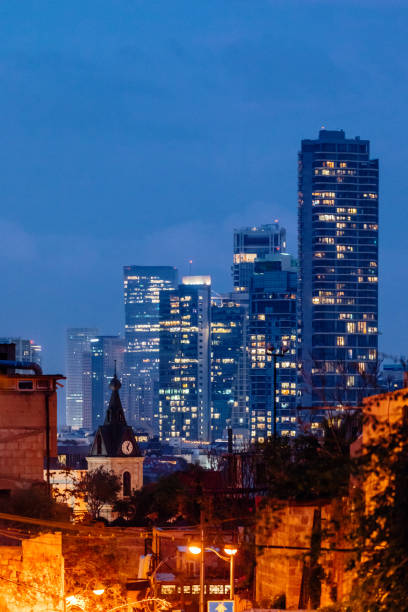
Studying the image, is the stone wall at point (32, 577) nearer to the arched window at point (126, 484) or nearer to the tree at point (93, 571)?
the tree at point (93, 571)

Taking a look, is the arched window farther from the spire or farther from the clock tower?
the spire

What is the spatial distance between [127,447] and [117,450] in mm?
961

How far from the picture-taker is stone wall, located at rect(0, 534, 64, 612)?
27.2 m

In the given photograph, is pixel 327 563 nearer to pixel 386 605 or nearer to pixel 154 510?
pixel 386 605

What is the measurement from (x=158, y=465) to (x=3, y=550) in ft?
545

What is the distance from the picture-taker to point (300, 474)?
17.0 m

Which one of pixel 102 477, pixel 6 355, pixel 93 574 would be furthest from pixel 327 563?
pixel 102 477

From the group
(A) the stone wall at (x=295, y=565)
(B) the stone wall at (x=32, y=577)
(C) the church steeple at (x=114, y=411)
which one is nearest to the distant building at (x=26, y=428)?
(B) the stone wall at (x=32, y=577)

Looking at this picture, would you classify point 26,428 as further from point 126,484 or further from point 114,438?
point 114,438

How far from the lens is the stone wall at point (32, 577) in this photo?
27.2 metres

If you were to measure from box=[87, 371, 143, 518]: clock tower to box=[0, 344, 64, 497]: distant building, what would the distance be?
69.9 meters

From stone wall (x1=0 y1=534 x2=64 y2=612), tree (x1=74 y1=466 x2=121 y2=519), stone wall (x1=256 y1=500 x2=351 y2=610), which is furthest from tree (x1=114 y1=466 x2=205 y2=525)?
stone wall (x1=256 y1=500 x2=351 y2=610)

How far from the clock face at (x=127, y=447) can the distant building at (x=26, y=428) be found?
7698 centimetres

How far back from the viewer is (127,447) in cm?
12281
